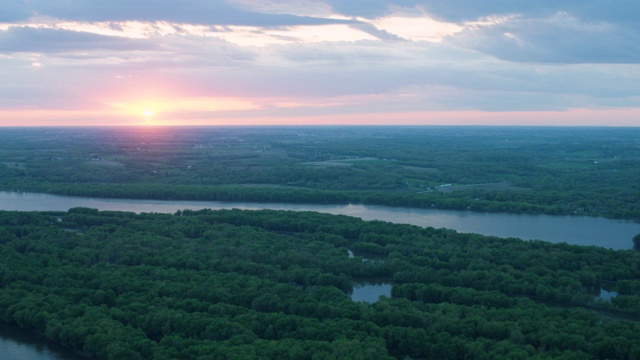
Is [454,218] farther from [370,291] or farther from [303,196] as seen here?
[370,291]

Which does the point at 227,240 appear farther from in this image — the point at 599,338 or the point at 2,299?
the point at 599,338

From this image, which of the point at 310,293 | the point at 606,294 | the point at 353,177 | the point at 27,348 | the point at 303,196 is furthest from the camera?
the point at 353,177

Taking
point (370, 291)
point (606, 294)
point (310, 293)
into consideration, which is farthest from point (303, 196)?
point (606, 294)

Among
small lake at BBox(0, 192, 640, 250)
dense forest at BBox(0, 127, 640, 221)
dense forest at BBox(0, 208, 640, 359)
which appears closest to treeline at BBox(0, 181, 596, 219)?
dense forest at BBox(0, 127, 640, 221)

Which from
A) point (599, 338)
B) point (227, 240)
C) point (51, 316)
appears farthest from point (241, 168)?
point (599, 338)

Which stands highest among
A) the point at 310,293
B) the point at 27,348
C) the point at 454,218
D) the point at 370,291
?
the point at 310,293

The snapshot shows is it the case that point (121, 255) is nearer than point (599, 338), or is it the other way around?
point (599, 338)

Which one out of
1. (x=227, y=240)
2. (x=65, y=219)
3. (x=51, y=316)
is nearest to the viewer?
(x=51, y=316)

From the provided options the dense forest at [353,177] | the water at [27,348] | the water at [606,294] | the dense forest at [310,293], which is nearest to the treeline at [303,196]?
the dense forest at [353,177]
